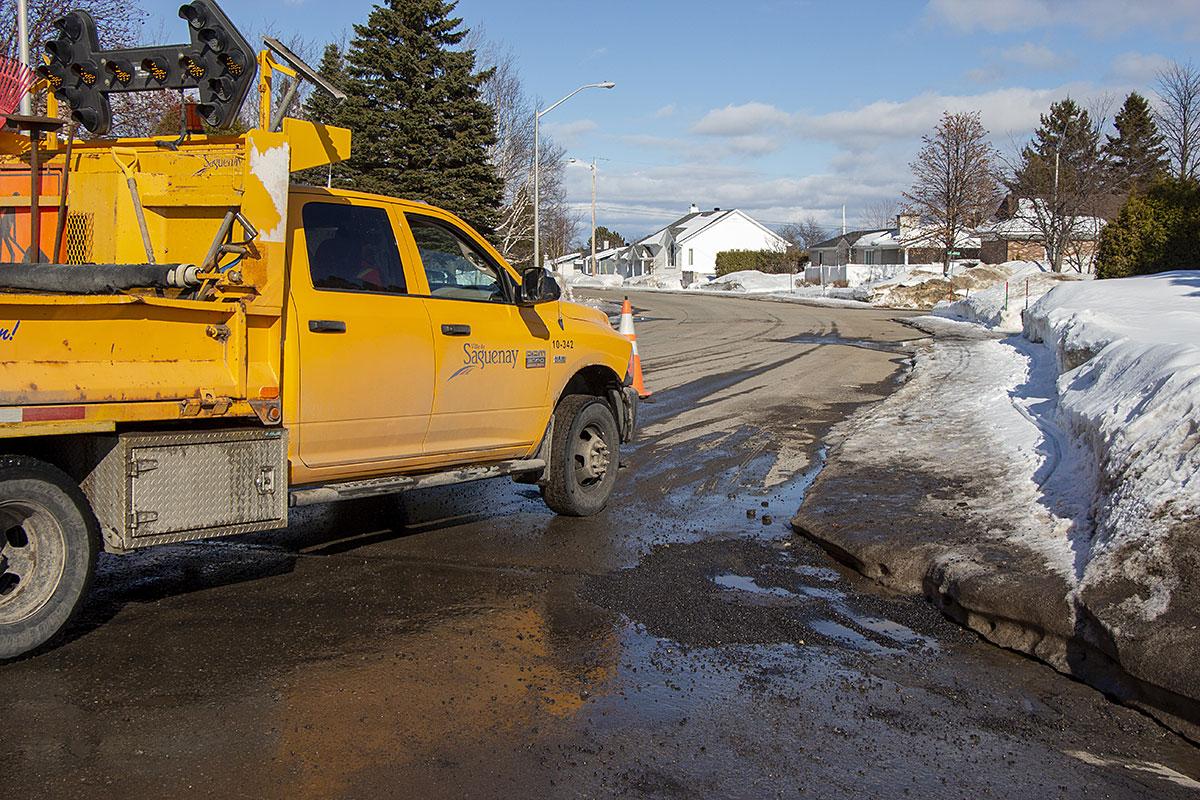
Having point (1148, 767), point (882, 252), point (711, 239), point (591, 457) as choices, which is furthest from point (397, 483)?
point (711, 239)

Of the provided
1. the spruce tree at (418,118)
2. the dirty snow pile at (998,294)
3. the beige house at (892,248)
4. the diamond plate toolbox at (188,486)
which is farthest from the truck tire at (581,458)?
the beige house at (892,248)

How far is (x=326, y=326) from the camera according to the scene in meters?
5.94

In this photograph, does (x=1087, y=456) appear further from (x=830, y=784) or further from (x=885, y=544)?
(x=830, y=784)

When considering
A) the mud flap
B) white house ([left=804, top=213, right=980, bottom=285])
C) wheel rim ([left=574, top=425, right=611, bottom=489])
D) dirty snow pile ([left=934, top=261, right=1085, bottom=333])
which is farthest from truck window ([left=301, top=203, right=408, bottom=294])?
white house ([left=804, top=213, right=980, bottom=285])

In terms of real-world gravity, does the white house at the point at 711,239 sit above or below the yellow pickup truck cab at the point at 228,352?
above

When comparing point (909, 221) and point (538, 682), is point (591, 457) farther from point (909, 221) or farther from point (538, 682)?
point (909, 221)

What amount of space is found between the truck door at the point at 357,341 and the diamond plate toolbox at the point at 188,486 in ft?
1.17

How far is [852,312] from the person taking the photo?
3784 centimetres

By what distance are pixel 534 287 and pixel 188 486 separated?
2.86 meters

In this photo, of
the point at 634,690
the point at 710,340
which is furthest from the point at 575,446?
the point at 710,340

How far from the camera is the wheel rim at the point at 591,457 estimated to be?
26.8ft

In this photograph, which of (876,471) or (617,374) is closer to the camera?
(617,374)

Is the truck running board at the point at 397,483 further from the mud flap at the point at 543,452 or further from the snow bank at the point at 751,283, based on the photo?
the snow bank at the point at 751,283

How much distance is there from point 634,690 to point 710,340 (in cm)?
2068
